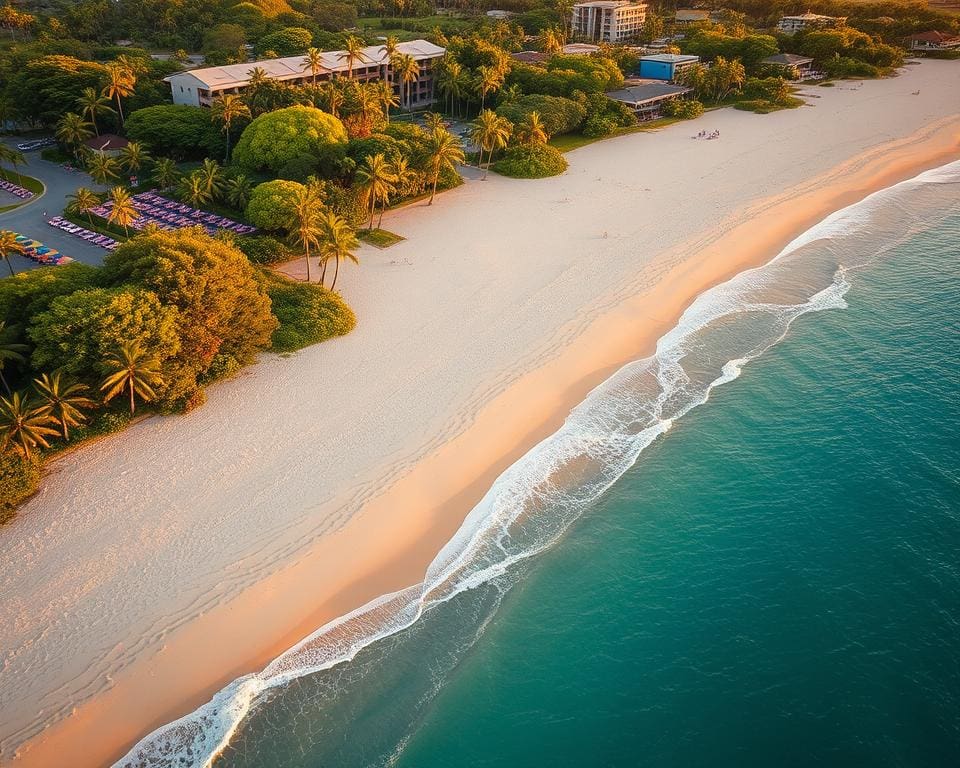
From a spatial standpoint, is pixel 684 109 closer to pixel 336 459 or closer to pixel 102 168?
pixel 102 168

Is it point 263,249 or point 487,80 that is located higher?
point 487,80

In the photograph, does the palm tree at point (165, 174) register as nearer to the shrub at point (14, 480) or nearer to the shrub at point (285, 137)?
the shrub at point (285, 137)

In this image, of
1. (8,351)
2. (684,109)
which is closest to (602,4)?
(684,109)

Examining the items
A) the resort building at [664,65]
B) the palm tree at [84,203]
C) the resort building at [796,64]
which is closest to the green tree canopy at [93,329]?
the palm tree at [84,203]

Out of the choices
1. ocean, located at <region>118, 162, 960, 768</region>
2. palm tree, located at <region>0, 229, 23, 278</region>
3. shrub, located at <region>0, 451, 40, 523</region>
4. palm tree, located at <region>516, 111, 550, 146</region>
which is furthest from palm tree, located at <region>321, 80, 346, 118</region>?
shrub, located at <region>0, 451, 40, 523</region>

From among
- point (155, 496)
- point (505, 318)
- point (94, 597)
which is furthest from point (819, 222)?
point (94, 597)

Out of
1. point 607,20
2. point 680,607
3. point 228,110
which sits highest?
point 607,20

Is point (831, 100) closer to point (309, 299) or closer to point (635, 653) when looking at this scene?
point (309, 299)
